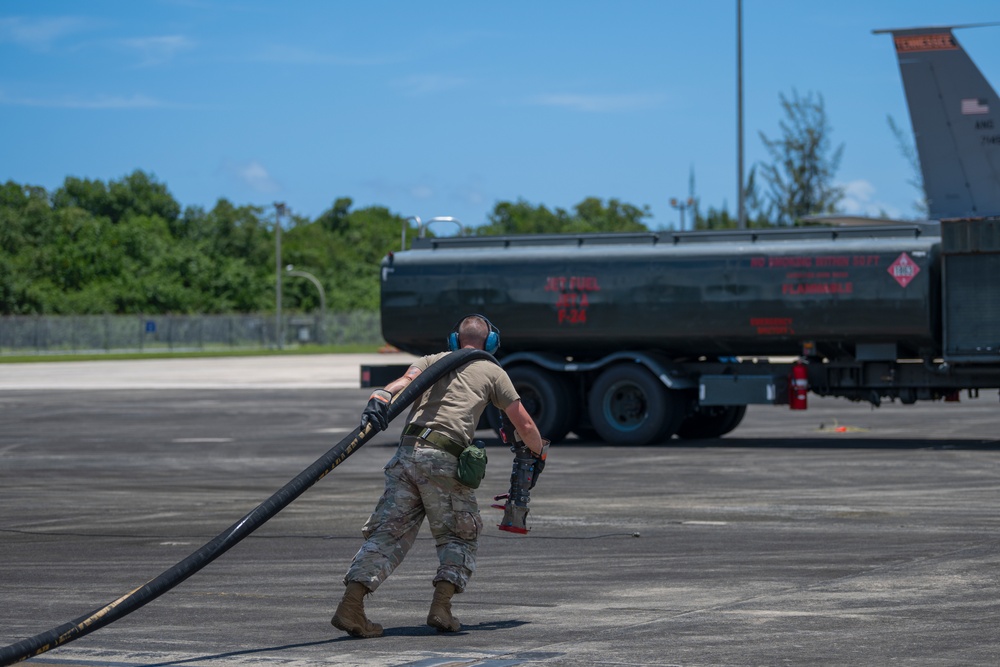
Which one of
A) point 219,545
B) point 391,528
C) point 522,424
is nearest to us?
point 219,545

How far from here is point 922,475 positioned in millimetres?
17375

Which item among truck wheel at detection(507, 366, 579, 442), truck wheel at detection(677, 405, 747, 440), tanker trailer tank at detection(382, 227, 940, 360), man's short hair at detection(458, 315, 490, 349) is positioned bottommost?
truck wheel at detection(677, 405, 747, 440)

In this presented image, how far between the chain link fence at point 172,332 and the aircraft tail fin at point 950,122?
183 feet

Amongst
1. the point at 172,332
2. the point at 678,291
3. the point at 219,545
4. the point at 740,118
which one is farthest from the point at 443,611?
the point at 172,332

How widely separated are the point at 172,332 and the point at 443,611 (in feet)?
270

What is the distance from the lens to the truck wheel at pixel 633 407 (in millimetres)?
22500

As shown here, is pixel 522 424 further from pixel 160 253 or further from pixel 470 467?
pixel 160 253

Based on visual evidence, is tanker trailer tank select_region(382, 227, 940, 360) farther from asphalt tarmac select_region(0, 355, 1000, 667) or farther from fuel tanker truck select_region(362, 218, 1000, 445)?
asphalt tarmac select_region(0, 355, 1000, 667)

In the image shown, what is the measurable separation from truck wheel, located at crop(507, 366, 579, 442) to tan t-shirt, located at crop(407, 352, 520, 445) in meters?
14.2

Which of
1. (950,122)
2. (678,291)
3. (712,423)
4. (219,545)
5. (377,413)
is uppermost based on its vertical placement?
(950,122)

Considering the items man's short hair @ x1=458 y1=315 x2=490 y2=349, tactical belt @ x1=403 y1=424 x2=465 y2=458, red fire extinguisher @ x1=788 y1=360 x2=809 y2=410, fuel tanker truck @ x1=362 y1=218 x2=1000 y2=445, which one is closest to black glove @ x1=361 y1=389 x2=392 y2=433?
tactical belt @ x1=403 y1=424 x2=465 y2=458

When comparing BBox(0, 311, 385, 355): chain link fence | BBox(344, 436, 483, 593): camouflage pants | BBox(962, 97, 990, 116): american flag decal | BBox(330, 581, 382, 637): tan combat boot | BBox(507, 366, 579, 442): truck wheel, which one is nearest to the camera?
BBox(330, 581, 382, 637): tan combat boot

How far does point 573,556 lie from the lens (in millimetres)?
11367

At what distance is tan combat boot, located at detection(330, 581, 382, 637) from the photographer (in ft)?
26.7
